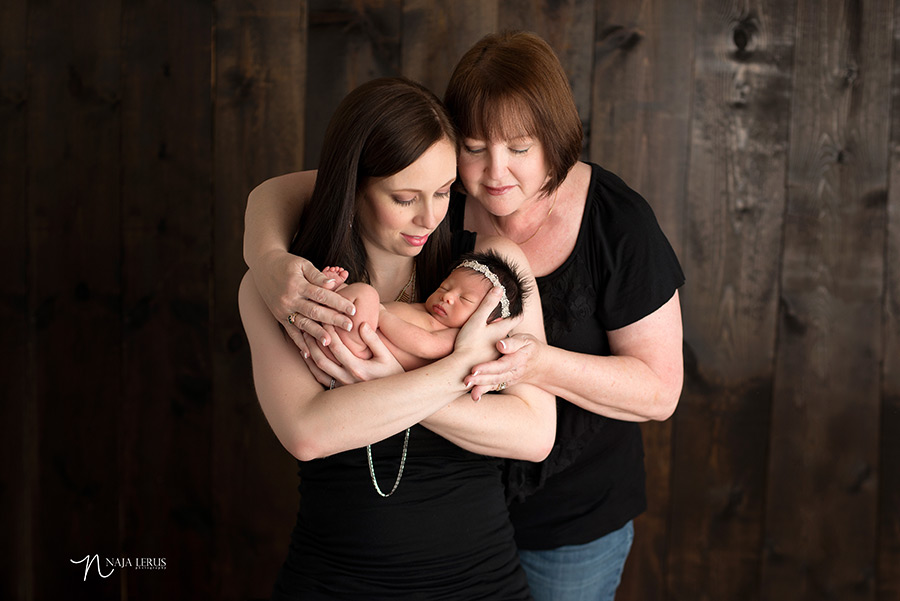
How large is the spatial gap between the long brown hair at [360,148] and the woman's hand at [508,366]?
1.08 ft

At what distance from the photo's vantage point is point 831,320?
7.88ft

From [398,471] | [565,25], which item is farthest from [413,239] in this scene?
[565,25]

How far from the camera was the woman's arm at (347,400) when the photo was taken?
3.96ft

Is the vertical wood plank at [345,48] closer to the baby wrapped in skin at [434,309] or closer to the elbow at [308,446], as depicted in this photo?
the baby wrapped in skin at [434,309]

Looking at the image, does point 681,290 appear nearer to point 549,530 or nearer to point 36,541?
point 549,530

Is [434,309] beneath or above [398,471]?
above

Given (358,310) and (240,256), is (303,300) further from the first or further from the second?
(240,256)

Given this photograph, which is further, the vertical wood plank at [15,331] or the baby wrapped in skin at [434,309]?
the vertical wood plank at [15,331]

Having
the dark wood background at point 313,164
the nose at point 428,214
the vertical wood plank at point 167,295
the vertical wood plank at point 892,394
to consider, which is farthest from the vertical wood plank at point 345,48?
the vertical wood plank at point 892,394

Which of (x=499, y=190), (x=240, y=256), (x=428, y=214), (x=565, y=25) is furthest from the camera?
(x=240, y=256)

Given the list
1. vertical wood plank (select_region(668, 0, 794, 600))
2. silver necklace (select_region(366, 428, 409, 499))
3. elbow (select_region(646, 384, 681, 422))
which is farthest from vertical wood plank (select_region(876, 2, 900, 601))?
silver necklace (select_region(366, 428, 409, 499))

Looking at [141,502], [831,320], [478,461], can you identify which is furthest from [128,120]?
[831,320]

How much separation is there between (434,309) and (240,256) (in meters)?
1.26

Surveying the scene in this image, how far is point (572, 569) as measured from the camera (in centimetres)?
166
